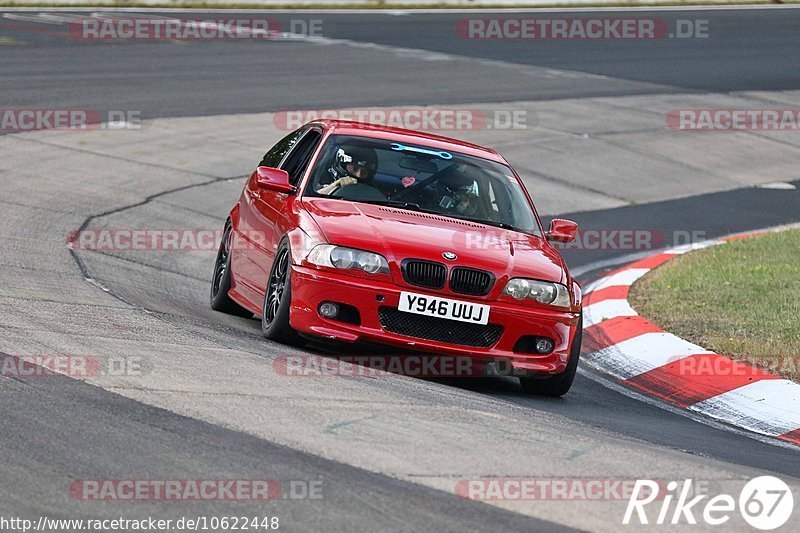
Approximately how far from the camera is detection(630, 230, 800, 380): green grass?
29.7ft

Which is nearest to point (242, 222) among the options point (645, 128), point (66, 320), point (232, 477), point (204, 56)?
point (66, 320)

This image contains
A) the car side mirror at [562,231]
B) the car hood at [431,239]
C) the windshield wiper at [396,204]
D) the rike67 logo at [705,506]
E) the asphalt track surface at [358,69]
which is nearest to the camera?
the rike67 logo at [705,506]

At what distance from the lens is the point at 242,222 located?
31.4 ft

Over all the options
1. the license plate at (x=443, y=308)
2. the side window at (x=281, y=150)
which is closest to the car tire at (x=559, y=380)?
the license plate at (x=443, y=308)

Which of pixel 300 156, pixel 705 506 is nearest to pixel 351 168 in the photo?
pixel 300 156

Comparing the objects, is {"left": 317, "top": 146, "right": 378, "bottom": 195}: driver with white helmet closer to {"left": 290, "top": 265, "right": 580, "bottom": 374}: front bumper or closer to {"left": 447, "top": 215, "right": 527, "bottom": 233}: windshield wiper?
{"left": 447, "top": 215, "right": 527, "bottom": 233}: windshield wiper

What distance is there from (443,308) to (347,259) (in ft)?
1.99

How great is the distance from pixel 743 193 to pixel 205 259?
8.36 m

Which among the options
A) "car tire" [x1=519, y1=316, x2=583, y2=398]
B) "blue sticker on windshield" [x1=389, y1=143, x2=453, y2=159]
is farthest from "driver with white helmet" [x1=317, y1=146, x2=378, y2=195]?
"car tire" [x1=519, y1=316, x2=583, y2=398]

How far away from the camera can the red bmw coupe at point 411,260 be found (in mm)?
7574

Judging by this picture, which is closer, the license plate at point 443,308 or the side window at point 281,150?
the license plate at point 443,308

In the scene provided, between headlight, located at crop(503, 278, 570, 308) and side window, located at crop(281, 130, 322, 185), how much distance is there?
1940mm

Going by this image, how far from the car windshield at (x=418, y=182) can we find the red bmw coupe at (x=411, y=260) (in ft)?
0.03

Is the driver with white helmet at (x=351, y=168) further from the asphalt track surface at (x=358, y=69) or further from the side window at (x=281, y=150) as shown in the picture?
the asphalt track surface at (x=358, y=69)
